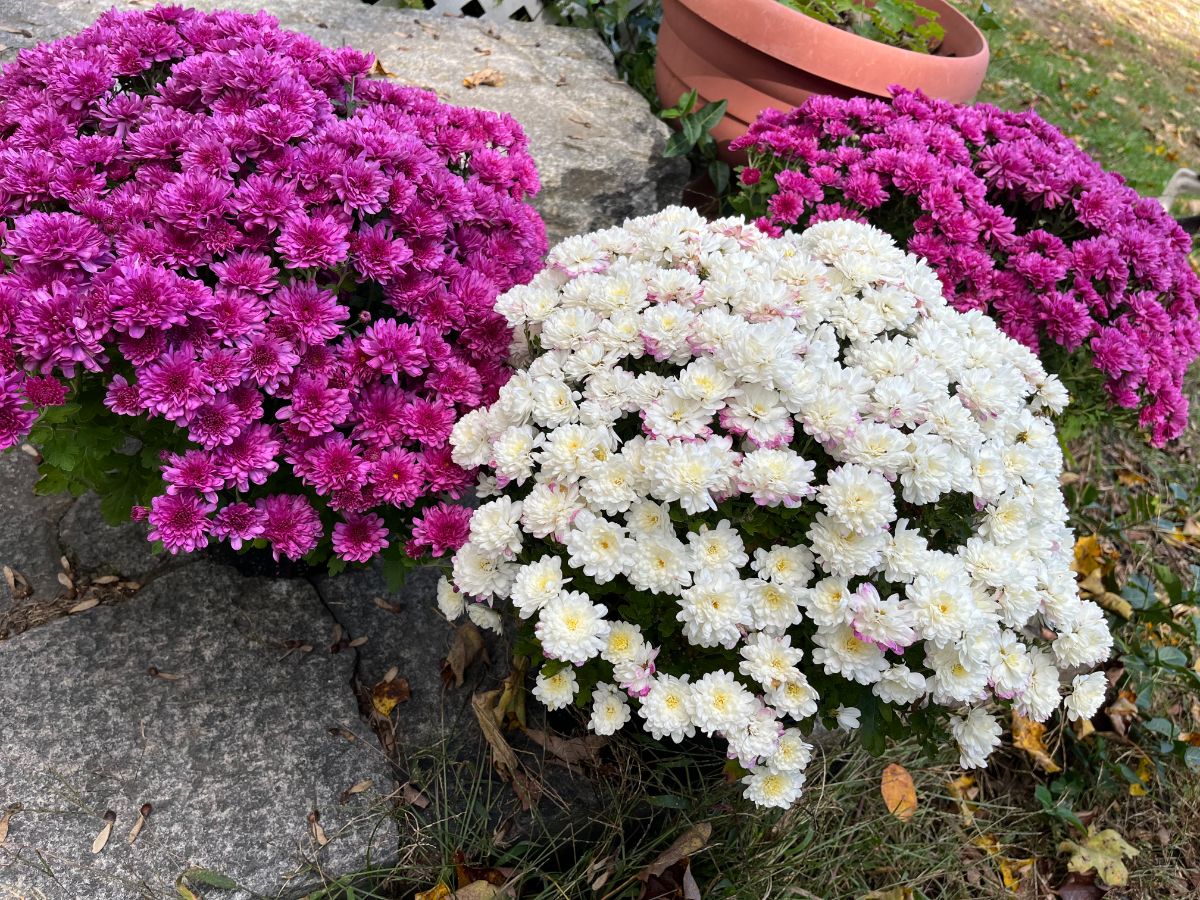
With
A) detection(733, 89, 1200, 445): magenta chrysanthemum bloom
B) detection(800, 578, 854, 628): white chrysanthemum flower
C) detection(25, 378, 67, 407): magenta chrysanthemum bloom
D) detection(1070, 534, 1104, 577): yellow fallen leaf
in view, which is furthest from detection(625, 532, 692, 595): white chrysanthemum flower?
detection(1070, 534, 1104, 577): yellow fallen leaf

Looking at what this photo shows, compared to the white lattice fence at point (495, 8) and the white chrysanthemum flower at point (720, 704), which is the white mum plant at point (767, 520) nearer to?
the white chrysanthemum flower at point (720, 704)

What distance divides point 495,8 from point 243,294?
3.68 m

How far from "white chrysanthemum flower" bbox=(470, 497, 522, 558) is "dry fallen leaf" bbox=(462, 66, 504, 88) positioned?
2.80 meters

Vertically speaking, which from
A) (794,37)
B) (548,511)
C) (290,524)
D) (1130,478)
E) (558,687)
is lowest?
(1130,478)

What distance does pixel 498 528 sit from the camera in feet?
5.78

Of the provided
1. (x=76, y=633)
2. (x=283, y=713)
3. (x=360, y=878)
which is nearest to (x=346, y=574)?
(x=283, y=713)

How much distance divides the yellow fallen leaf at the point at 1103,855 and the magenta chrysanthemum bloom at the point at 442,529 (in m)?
2.13

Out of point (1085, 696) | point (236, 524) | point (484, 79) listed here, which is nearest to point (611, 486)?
point (236, 524)

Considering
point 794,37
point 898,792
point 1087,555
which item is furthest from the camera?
point 794,37

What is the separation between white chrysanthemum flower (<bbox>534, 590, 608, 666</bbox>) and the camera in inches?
64.4

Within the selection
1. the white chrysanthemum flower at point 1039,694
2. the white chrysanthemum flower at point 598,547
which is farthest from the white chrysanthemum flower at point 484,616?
the white chrysanthemum flower at point 1039,694

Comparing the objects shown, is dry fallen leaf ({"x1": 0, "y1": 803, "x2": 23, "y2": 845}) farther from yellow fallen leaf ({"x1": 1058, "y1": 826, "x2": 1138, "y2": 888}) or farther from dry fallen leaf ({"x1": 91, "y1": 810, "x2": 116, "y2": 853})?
yellow fallen leaf ({"x1": 1058, "y1": 826, "x2": 1138, "y2": 888})

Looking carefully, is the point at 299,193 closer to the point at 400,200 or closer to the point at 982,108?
the point at 400,200

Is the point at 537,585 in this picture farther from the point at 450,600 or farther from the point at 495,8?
the point at 495,8
